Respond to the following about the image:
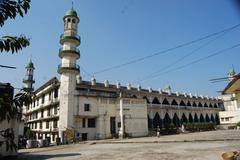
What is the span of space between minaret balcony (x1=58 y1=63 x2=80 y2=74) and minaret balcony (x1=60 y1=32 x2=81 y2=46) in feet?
11.5

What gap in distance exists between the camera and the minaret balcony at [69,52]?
36672 millimetres

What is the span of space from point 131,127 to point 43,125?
16.2 meters

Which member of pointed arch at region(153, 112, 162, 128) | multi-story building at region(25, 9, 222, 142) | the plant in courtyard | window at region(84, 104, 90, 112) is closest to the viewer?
the plant in courtyard

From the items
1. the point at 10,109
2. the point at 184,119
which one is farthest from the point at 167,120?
the point at 10,109

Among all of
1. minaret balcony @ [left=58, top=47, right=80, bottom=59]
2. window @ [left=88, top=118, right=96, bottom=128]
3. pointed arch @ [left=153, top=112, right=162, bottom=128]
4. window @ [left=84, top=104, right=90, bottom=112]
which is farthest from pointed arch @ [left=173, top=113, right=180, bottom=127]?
minaret balcony @ [left=58, top=47, right=80, bottom=59]

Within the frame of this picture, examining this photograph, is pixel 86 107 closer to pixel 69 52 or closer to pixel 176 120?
pixel 69 52

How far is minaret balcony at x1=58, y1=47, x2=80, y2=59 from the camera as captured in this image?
120ft

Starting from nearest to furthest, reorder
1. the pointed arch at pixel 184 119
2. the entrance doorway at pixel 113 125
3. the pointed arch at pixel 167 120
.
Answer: the entrance doorway at pixel 113 125 → the pointed arch at pixel 167 120 → the pointed arch at pixel 184 119

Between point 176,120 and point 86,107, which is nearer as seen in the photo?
point 86,107

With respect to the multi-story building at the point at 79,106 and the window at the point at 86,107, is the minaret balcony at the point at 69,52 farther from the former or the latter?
the window at the point at 86,107

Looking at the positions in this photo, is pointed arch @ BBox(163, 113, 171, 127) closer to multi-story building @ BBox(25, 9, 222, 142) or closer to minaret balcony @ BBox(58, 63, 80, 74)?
multi-story building @ BBox(25, 9, 222, 142)

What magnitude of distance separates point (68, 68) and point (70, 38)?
4577 mm

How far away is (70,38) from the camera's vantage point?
36844 millimetres

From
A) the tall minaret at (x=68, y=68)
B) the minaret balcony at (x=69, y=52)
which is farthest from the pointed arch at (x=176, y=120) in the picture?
the minaret balcony at (x=69, y=52)
